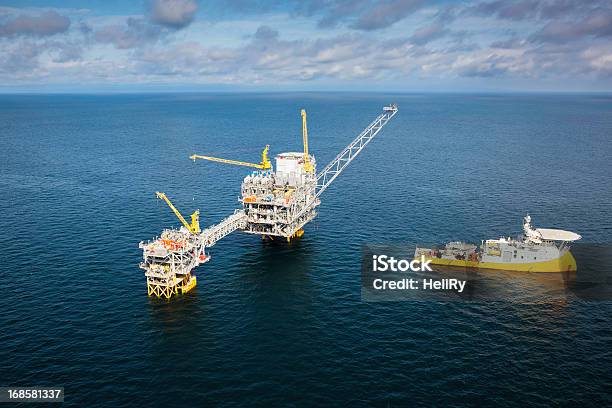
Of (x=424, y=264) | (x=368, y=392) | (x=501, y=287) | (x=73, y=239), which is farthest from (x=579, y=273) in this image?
(x=73, y=239)

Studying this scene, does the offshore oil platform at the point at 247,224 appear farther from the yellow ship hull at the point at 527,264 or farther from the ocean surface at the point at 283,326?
the yellow ship hull at the point at 527,264

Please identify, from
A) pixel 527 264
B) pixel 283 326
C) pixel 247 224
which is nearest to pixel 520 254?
pixel 527 264

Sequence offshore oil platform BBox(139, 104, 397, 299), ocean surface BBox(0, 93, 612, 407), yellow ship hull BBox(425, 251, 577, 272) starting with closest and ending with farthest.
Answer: ocean surface BBox(0, 93, 612, 407), offshore oil platform BBox(139, 104, 397, 299), yellow ship hull BBox(425, 251, 577, 272)

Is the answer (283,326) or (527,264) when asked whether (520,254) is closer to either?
(527,264)

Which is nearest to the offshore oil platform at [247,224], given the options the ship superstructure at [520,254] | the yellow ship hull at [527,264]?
the ship superstructure at [520,254]

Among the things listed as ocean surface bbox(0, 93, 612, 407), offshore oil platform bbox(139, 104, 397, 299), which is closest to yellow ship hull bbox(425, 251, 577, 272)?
ocean surface bbox(0, 93, 612, 407)

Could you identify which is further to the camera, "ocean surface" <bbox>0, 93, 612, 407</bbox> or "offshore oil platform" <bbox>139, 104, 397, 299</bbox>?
"offshore oil platform" <bbox>139, 104, 397, 299</bbox>

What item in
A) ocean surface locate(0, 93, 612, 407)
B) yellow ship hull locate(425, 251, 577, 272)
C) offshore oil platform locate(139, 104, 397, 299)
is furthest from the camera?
yellow ship hull locate(425, 251, 577, 272)

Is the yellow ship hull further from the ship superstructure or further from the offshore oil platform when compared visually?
the offshore oil platform
